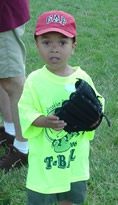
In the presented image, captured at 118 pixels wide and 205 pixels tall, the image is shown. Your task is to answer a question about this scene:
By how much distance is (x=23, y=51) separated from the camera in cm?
277

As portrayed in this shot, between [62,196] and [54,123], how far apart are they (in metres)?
0.54

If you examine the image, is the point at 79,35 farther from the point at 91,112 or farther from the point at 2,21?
the point at 91,112

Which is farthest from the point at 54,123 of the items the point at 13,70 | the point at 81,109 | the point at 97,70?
the point at 97,70

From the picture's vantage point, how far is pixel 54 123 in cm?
176

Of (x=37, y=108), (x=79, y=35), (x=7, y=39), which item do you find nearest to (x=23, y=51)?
(x=7, y=39)

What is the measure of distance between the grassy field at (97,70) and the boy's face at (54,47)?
1.19 m

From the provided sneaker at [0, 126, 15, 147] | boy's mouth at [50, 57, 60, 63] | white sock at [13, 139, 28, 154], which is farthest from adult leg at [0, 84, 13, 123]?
boy's mouth at [50, 57, 60, 63]

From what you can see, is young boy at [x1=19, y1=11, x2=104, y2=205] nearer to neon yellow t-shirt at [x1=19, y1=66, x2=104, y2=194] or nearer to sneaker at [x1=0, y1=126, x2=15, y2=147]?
neon yellow t-shirt at [x1=19, y1=66, x2=104, y2=194]

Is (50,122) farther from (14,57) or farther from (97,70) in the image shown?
(97,70)

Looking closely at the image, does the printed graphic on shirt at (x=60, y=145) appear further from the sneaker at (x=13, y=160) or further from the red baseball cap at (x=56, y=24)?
the sneaker at (x=13, y=160)

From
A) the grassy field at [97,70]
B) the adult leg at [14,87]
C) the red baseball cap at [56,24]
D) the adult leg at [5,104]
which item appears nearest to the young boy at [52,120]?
the red baseball cap at [56,24]

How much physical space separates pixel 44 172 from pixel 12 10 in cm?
121

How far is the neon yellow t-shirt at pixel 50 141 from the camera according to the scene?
1852mm

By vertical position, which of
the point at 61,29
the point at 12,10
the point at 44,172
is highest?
the point at 61,29
